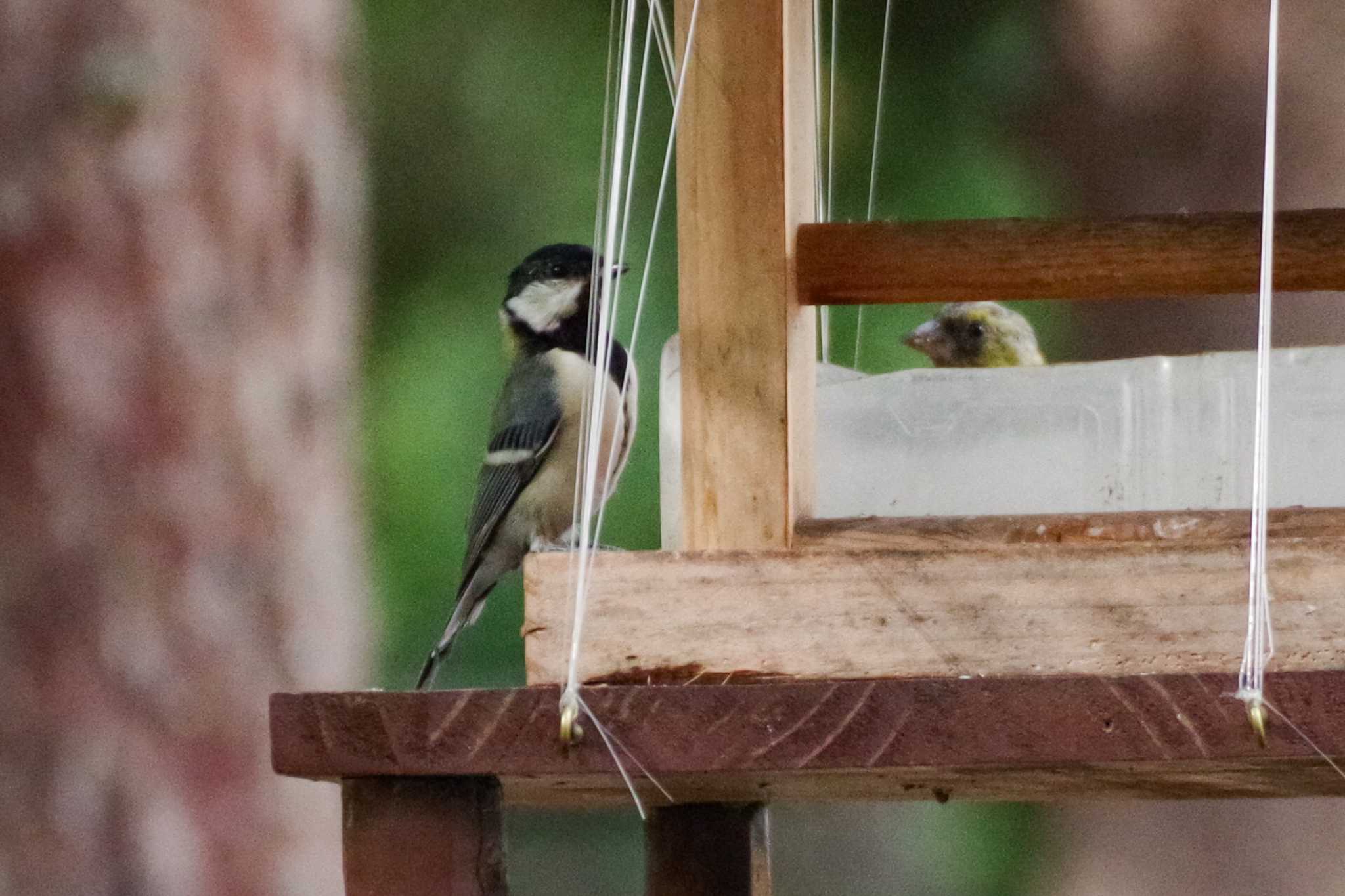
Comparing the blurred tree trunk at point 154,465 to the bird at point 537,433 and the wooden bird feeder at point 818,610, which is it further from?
the wooden bird feeder at point 818,610

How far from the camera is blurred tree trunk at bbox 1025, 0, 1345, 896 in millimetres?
1619

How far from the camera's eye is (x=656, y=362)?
1.63 m

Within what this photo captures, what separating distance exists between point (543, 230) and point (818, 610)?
125 centimetres

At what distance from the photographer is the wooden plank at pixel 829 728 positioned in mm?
499

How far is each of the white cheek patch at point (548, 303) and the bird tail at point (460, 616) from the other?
0.16 metres

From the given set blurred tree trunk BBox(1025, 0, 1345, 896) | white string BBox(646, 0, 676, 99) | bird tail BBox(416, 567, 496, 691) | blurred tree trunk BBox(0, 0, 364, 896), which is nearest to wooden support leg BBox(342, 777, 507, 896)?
white string BBox(646, 0, 676, 99)

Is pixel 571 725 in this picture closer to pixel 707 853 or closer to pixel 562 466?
pixel 707 853

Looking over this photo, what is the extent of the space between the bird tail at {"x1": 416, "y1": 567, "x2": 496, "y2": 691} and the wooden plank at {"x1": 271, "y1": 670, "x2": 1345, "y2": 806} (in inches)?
23.3

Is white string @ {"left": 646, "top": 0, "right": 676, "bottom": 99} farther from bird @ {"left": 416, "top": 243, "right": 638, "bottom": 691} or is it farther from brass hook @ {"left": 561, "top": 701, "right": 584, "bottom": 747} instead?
bird @ {"left": 416, "top": 243, "right": 638, "bottom": 691}

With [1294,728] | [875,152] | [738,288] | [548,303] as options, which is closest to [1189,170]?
[548,303]

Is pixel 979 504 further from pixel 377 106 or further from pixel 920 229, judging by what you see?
pixel 377 106

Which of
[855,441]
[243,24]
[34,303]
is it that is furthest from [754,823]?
[243,24]

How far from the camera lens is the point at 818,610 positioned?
1.81 ft

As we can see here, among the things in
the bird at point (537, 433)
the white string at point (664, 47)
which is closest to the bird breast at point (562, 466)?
the bird at point (537, 433)
